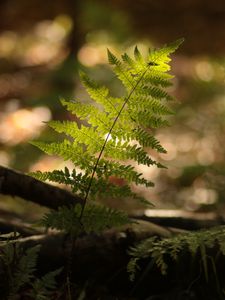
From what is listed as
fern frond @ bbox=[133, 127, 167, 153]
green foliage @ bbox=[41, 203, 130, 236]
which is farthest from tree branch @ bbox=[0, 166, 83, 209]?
fern frond @ bbox=[133, 127, 167, 153]

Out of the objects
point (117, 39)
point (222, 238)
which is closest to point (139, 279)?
point (222, 238)

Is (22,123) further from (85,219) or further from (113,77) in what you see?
(85,219)

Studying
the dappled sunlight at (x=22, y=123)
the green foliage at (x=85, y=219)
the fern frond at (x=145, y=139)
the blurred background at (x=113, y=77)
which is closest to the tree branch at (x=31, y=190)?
the green foliage at (x=85, y=219)

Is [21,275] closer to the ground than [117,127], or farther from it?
closer to the ground

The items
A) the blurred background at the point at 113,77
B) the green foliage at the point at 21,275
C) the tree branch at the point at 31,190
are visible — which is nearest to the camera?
the green foliage at the point at 21,275

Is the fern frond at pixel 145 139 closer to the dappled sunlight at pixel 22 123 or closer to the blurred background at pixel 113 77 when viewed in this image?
the blurred background at pixel 113 77

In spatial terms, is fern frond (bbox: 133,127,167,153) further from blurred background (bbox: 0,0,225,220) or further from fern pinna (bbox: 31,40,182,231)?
blurred background (bbox: 0,0,225,220)

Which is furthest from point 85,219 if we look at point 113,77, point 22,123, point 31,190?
point 22,123

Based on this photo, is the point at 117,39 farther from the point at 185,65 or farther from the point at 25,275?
the point at 25,275
